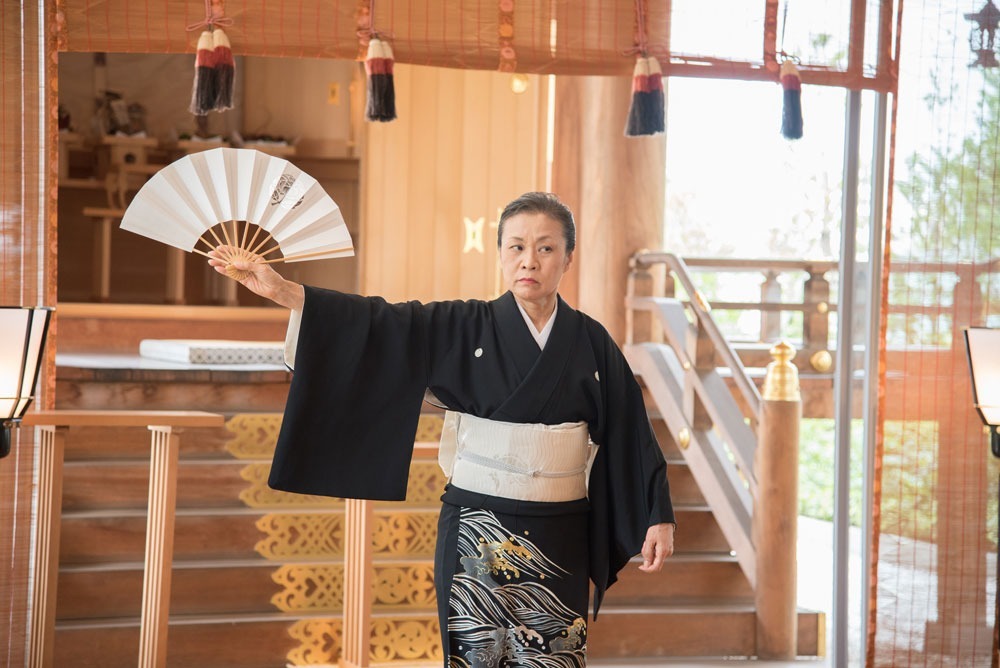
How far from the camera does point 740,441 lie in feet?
16.0

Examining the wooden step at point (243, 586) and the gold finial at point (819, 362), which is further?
the gold finial at point (819, 362)

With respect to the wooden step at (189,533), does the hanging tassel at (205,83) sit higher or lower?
higher

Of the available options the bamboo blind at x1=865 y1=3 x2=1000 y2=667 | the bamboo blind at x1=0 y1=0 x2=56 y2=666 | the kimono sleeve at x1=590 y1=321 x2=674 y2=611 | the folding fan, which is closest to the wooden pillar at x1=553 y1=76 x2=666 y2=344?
the bamboo blind at x1=865 y1=3 x2=1000 y2=667

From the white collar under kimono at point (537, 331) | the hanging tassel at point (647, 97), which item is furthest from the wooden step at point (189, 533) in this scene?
the white collar under kimono at point (537, 331)

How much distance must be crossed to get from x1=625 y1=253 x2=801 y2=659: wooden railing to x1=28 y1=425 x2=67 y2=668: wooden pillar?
109 inches

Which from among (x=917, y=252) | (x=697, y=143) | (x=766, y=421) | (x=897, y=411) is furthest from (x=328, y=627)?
(x=697, y=143)

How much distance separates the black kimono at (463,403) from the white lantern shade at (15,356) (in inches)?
34.1

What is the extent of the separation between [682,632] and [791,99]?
88.8 inches

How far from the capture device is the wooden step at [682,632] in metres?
4.48

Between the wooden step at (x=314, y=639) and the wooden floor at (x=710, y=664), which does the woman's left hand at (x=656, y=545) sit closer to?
the wooden step at (x=314, y=639)

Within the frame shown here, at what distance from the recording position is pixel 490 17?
3494mm

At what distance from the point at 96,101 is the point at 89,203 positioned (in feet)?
2.57

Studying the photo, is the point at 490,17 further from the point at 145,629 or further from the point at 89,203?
the point at 89,203

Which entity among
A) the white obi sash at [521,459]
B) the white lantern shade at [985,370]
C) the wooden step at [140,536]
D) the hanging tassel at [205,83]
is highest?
the hanging tassel at [205,83]
